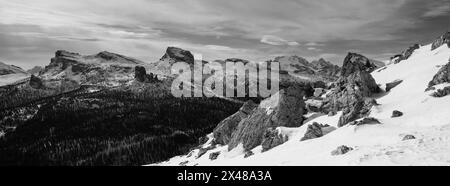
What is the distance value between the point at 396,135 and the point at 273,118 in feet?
175

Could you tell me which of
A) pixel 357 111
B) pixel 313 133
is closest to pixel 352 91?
pixel 357 111

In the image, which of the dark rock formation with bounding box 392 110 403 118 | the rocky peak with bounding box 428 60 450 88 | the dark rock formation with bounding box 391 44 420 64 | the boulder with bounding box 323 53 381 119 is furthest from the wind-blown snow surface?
the dark rock formation with bounding box 391 44 420 64

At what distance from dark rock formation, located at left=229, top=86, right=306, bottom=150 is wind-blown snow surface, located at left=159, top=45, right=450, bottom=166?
16.1 feet

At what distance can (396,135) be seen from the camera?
164 ft

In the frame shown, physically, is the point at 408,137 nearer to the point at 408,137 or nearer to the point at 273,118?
the point at 408,137

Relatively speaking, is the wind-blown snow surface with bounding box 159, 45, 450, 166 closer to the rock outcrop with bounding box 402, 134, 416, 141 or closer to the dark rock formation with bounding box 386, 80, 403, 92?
the rock outcrop with bounding box 402, 134, 416, 141

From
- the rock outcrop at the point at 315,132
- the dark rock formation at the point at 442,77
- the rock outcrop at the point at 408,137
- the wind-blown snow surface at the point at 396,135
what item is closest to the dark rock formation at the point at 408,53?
the wind-blown snow surface at the point at 396,135

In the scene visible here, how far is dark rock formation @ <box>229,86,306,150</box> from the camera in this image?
10006cm

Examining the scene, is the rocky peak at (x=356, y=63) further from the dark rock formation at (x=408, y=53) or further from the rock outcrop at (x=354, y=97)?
the rock outcrop at (x=354, y=97)

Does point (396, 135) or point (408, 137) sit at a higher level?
point (408, 137)

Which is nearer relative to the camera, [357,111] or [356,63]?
[357,111]
